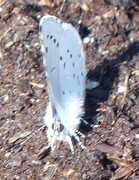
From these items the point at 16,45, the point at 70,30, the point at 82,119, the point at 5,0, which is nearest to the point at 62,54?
the point at 70,30

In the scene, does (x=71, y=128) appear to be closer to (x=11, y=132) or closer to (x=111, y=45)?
(x=11, y=132)

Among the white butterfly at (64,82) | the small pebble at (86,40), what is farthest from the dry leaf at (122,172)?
the small pebble at (86,40)

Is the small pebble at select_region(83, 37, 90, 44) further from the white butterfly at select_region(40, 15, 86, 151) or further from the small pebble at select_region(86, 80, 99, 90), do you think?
the white butterfly at select_region(40, 15, 86, 151)

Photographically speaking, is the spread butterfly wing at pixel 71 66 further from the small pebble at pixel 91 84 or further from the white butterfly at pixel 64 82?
the small pebble at pixel 91 84

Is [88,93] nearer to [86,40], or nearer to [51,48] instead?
[86,40]

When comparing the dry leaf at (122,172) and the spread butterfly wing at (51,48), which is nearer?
the spread butterfly wing at (51,48)

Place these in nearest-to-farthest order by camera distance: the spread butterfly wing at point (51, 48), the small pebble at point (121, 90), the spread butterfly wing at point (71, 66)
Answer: the spread butterfly wing at point (51, 48) → the spread butterfly wing at point (71, 66) → the small pebble at point (121, 90)
